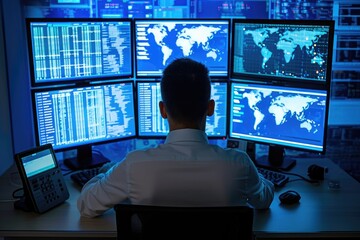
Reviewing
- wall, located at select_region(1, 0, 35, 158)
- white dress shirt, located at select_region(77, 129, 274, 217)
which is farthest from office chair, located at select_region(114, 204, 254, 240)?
wall, located at select_region(1, 0, 35, 158)

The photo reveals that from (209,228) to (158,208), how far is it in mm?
147

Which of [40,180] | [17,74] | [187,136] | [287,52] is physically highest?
[287,52]

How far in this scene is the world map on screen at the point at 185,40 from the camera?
8.06ft

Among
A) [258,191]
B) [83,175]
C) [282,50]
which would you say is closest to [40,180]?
[83,175]

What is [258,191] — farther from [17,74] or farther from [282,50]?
[17,74]

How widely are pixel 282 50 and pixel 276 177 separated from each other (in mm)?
613

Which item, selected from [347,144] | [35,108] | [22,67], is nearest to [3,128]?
[35,108]

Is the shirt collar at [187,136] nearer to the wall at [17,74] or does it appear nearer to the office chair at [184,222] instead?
the office chair at [184,222]

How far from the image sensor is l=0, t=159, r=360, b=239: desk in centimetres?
179

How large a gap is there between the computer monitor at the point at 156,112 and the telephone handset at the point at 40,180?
61 centimetres

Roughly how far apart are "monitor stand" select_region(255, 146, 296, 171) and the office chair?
1157 millimetres

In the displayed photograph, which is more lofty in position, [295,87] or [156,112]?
[295,87]

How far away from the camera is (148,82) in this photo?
2.49 metres

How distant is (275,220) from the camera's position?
188cm
